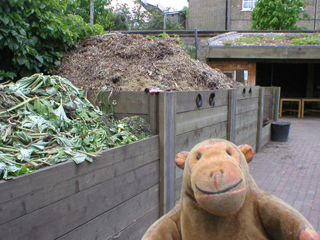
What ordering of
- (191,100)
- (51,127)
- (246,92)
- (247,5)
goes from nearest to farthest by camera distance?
(51,127) → (191,100) → (246,92) → (247,5)

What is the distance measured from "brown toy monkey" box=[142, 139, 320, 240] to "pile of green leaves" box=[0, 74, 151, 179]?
0.93 m

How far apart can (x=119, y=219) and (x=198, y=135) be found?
200 cm

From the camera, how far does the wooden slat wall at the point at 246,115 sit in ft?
22.0

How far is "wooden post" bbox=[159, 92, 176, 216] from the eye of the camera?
3.67m

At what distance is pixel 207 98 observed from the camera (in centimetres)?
494

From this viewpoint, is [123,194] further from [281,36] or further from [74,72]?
[281,36]

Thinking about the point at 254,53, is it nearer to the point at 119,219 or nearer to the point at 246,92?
the point at 246,92

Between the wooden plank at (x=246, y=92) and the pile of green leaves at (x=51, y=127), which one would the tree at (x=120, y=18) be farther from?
the pile of green leaves at (x=51, y=127)

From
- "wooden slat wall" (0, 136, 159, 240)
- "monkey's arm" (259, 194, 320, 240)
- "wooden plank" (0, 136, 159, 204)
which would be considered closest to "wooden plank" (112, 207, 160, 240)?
"wooden slat wall" (0, 136, 159, 240)

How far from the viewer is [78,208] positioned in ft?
8.49

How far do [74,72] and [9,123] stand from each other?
250 cm

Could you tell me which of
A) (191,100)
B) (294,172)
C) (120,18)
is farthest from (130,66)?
(120,18)

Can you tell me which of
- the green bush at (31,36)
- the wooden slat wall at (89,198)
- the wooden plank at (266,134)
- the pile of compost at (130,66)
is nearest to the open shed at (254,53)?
the wooden plank at (266,134)

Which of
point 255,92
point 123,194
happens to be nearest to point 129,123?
point 123,194
